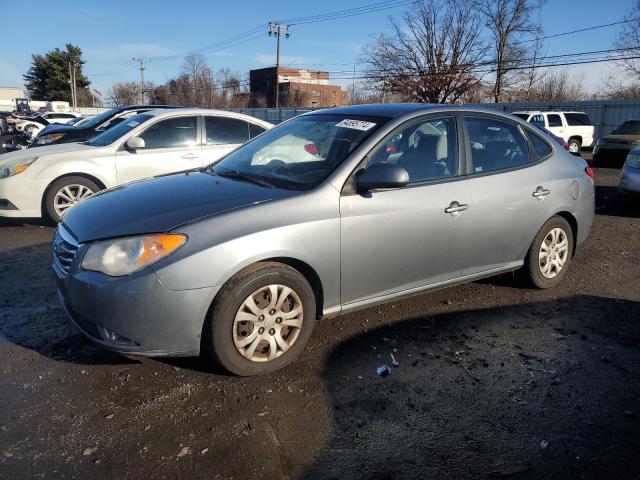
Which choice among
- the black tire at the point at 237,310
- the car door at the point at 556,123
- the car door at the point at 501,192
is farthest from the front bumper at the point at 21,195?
the car door at the point at 556,123

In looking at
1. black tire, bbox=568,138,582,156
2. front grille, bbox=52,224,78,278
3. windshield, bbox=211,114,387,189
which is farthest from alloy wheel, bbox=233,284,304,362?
black tire, bbox=568,138,582,156

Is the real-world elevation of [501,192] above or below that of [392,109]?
below

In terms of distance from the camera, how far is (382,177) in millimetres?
3227

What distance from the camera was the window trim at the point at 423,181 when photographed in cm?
332

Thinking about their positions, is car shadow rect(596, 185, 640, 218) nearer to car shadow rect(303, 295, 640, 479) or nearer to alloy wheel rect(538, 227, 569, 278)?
alloy wheel rect(538, 227, 569, 278)

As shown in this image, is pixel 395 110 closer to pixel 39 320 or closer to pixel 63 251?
pixel 63 251

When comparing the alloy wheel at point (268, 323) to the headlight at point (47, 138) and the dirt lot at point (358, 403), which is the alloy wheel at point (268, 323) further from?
the headlight at point (47, 138)

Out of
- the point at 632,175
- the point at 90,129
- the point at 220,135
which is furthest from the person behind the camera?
the point at 90,129

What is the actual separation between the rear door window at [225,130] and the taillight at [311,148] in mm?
3906

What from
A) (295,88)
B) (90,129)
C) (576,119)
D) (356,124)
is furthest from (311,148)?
(295,88)

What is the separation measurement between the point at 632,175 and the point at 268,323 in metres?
7.76

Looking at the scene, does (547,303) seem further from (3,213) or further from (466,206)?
(3,213)

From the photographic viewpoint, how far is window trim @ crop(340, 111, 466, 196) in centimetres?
332

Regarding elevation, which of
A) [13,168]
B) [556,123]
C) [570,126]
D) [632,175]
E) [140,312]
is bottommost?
[140,312]
